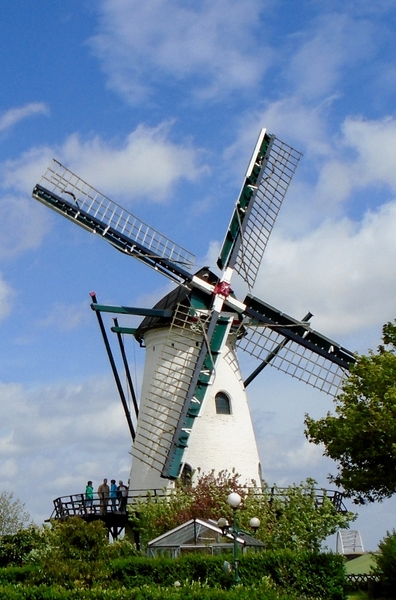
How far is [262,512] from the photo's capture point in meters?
28.2

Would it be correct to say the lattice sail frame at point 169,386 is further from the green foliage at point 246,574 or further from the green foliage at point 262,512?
the green foliage at point 246,574

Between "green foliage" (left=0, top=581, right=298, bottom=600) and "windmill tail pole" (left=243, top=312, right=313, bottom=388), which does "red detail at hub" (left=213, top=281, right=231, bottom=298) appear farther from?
"green foliage" (left=0, top=581, right=298, bottom=600)

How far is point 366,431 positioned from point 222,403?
248 inches

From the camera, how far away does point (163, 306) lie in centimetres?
3156

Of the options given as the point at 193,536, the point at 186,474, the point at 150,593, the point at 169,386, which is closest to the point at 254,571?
the point at 193,536

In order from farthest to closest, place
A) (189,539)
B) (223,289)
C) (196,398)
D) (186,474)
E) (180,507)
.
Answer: (223,289)
(186,474)
(196,398)
(180,507)
(189,539)

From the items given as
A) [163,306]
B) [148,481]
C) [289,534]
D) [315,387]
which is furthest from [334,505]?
[163,306]

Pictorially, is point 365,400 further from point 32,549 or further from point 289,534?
point 32,549

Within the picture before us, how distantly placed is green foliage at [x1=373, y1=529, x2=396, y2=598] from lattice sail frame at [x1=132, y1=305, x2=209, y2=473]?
8.67 metres

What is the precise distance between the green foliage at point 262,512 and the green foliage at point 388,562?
14.5ft

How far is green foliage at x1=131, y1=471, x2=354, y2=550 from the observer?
91.2 ft

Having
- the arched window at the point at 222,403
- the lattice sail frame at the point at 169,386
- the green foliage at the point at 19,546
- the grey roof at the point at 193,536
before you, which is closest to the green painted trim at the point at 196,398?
the lattice sail frame at the point at 169,386

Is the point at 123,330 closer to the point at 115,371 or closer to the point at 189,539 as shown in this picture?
the point at 115,371

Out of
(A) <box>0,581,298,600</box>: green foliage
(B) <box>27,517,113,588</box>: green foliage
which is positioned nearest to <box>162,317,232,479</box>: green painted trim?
(B) <box>27,517,113,588</box>: green foliage
